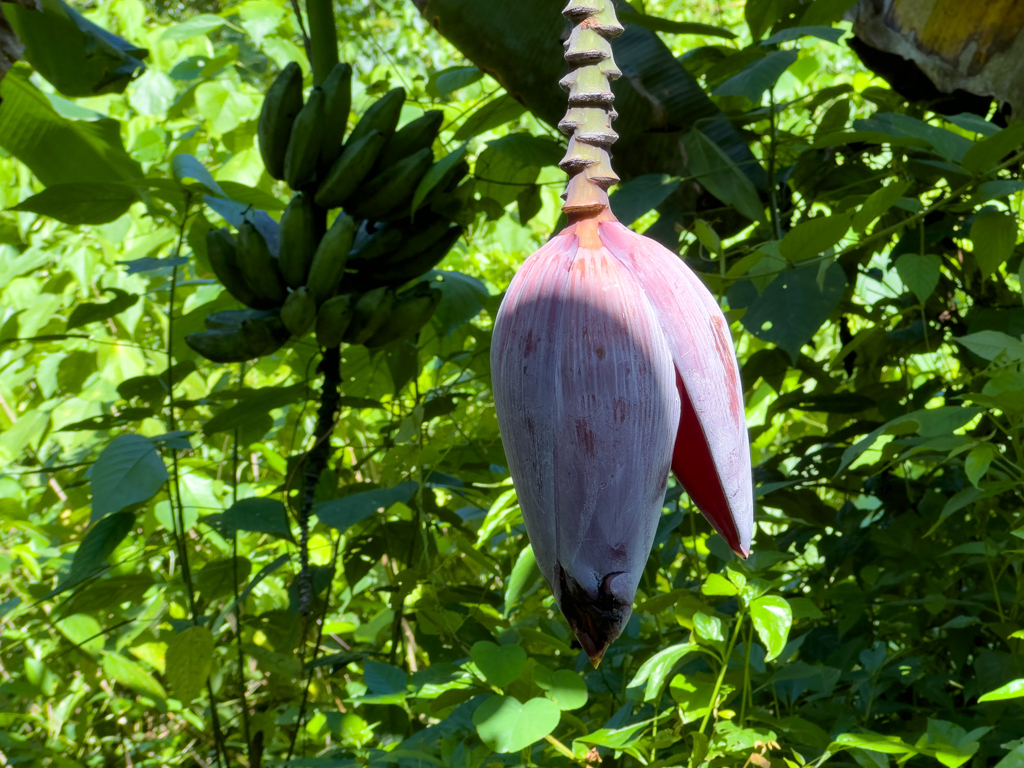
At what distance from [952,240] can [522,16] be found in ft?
1.94

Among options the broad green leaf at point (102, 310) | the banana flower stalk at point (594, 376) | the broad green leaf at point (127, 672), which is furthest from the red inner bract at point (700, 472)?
the broad green leaf at point (127, 672)

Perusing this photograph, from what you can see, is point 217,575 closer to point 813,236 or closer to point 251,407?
point 251,407

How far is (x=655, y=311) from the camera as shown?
25 centimetres

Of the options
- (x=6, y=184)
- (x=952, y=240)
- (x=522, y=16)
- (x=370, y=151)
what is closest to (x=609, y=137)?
(x=522, y=16)

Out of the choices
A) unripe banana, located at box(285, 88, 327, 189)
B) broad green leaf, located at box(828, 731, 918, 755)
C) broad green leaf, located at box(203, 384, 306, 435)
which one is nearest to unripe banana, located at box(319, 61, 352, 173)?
unripe banana, located at box(285, 88, 327, 189)

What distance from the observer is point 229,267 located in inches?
34.6

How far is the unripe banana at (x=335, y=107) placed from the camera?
833 millimetres

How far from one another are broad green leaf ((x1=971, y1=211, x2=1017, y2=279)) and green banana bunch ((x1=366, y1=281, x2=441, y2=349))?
0.51m

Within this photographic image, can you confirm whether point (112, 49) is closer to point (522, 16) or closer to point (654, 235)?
point (522, 16)

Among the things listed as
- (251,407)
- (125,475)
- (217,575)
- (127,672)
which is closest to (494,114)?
(251,407)

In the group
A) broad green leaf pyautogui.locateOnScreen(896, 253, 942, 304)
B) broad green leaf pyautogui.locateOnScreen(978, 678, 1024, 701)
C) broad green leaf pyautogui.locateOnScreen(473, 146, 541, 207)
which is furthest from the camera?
broad green leaf pyautogui.locateOnScreen(473, 146, 541, 207)

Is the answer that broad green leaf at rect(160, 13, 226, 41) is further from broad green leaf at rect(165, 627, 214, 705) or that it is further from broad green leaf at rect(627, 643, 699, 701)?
broad green leaf at rect(627, 643, 699, 701)

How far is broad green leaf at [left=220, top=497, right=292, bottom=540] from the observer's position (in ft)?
2.67

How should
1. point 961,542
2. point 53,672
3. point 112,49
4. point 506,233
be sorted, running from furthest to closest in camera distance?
point 506,233
point 53,672
point 112,49
point 961,542
